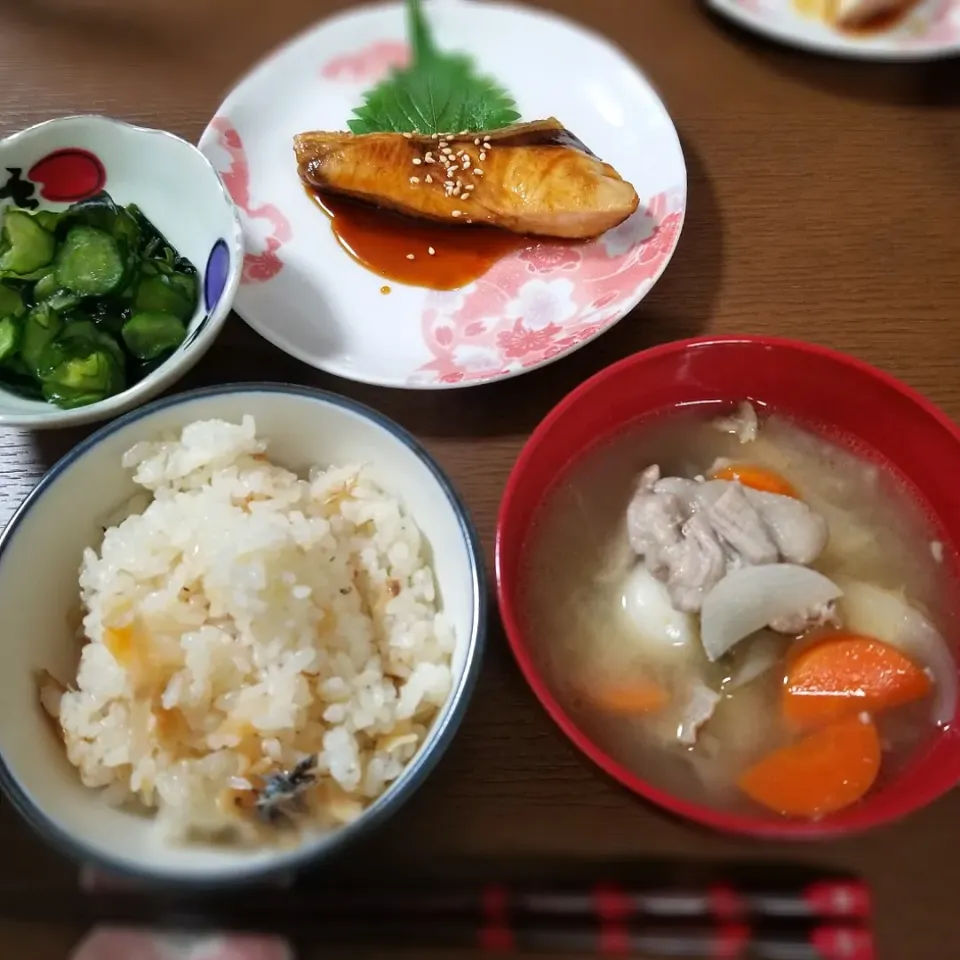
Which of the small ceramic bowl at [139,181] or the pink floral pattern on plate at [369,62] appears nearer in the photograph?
the small ceramic bowl at [139,181]

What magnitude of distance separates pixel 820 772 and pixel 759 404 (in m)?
0.50

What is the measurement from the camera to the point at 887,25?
1717 millimetres

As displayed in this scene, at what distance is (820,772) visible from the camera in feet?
3.28

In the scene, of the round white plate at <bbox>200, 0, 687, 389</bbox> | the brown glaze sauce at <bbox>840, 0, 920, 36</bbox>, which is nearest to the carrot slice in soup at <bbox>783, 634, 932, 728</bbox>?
the round white plate at <bbox>200, 0, 687, 389</bbox>

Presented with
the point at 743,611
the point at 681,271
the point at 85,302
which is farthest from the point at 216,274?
the point at 743,611

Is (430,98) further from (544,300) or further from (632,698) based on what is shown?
(632,698)

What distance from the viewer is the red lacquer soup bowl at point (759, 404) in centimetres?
103

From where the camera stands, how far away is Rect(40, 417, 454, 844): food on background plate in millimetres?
895

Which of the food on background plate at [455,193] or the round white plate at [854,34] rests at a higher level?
the round white plate at [854,34]

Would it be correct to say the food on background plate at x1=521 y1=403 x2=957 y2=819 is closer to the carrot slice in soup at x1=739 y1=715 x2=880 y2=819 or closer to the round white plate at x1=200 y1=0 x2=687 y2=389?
the carrot slice in soup at x1=739 y1=715 x2=880 y2=819

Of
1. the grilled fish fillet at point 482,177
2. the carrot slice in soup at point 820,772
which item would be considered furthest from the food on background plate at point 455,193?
the carrot slice in soup at point 820,772

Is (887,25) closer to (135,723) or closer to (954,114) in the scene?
(954,114)

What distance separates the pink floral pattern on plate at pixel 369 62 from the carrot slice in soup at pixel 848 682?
1.32 meters

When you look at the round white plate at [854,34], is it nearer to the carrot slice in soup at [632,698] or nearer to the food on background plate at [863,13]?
the food on background plate at [863,13]
